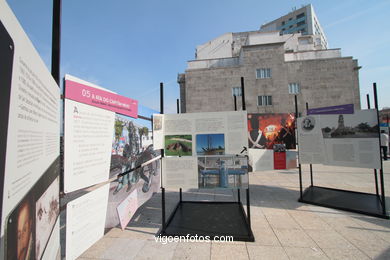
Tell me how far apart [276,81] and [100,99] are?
70.0 feet

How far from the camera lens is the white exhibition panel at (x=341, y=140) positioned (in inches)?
158

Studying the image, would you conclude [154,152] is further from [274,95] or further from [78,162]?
[274,95]

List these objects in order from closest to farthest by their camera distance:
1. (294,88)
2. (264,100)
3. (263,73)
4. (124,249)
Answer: (124,249) < (294,88) < (264,100) < (263,73)

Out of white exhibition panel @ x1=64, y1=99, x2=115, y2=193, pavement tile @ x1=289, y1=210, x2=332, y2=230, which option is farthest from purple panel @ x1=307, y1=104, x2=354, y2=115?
white exhibition panel @ x1=64, y1=99, x2=115, y2=193

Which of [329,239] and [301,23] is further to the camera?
[301,23]

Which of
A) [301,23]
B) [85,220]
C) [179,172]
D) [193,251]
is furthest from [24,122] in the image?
[301,23]

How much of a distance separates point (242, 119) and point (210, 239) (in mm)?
2299

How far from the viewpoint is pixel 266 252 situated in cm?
265

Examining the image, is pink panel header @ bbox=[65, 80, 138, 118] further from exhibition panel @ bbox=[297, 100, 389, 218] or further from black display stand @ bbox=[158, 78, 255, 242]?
exhibition panel @ bbox=[297, 100, 389, 218]

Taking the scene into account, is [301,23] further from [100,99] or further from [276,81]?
[100,99]

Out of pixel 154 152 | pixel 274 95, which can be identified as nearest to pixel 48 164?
pixel 154 152

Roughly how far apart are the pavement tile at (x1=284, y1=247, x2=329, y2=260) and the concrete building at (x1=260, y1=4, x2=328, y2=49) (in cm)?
6518

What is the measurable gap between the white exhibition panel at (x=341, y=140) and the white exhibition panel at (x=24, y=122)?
5.62 m

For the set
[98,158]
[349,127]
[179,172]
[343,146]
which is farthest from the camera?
[343,146]
